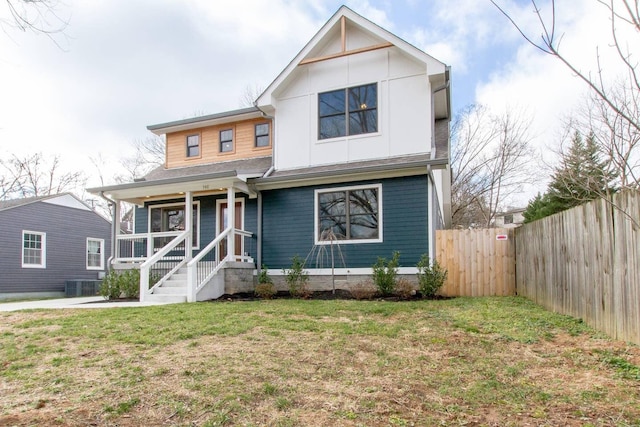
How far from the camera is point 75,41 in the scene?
4582 mm

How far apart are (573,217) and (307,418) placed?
4.66 metres

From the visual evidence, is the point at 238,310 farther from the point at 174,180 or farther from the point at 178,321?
the point at 174,180

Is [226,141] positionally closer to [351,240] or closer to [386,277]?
[351,240]

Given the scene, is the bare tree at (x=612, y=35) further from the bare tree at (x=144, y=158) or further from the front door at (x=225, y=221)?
the bare tree at (x=144, y=158)

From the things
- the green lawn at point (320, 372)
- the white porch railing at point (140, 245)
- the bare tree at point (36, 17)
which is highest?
the bare tree at point (36, 17)

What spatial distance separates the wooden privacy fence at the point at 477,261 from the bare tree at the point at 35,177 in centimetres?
2654

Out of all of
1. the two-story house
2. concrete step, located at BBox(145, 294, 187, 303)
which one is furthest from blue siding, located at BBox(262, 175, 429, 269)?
concrete step, located at BBox(145, 294, 187, 303)

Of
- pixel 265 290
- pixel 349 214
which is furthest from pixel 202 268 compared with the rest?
pixel 349 214

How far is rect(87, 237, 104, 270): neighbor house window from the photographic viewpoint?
19438 millimetres

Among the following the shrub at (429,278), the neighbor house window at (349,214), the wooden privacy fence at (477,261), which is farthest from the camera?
the neighbor house window at (349,214)

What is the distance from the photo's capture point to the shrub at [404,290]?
8.91m

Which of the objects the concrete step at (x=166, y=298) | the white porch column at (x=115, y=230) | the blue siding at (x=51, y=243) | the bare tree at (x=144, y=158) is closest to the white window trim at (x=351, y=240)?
the concrete step at (x=166, y=298)

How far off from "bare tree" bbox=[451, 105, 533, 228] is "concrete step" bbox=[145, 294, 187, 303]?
1817cm

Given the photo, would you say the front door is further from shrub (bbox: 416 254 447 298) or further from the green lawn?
the green lawn
